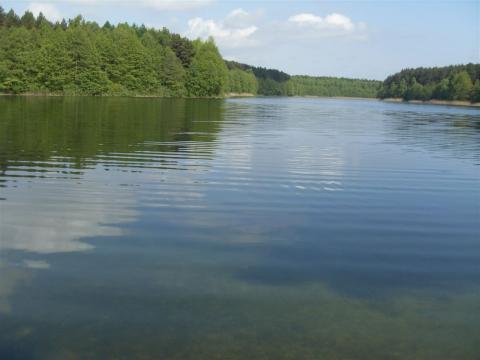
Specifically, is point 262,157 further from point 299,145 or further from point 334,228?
point 334,228

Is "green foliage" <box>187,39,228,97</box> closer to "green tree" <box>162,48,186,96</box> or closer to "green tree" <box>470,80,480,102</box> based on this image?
"green tree" <box>162,48,186,96</box>

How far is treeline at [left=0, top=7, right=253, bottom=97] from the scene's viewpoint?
320ft

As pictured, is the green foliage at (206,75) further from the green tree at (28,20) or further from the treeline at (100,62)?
the green tree at (28,20)

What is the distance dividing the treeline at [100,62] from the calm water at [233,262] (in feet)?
281

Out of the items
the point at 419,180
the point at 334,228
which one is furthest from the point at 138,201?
the point at 419,180

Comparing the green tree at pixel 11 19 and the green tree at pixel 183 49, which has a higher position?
the green tree at pixel 11 19

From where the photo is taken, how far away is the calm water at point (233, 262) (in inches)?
243

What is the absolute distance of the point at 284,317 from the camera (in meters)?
6.80

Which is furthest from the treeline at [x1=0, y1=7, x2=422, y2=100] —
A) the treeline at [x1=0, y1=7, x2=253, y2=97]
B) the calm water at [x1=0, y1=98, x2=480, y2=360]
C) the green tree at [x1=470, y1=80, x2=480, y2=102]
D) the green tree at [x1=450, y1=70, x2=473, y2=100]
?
the green tree at [x1=450, y1=70, x2=473, y2=100]

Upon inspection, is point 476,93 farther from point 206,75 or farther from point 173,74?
point 173,74

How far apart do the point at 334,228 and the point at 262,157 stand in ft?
39.0

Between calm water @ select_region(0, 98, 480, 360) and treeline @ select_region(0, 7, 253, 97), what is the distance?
8566 centimetres

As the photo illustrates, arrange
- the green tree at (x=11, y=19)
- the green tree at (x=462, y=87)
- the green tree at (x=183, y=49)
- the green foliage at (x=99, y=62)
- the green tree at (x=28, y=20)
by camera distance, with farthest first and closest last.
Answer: the green tree at (x=462, y=87) < the green tree at (x=183, y=49) < the green tree at (x=28, y=20) < the green tree at (x=11, y=19) < the green foliage at (x=99, y=62)

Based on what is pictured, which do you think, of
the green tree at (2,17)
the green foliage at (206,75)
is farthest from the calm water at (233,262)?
the green tree at (2,17)
